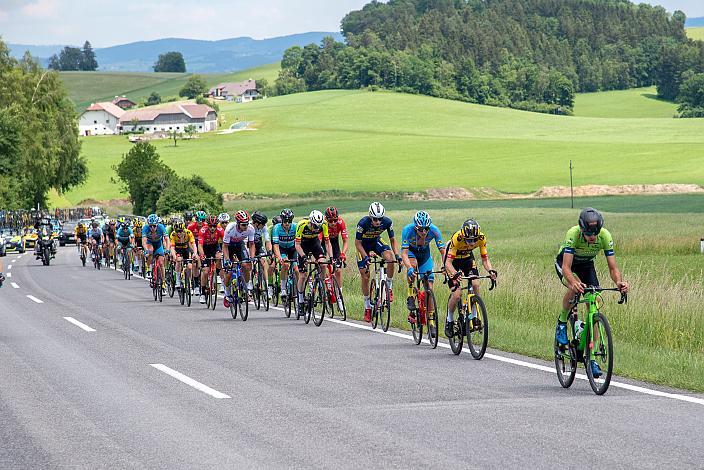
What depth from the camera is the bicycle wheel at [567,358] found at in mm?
11020

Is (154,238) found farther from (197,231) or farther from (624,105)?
(624,105)

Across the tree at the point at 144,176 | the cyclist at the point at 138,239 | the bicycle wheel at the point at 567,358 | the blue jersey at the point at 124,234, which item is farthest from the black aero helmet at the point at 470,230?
the tree at the point at 144,176

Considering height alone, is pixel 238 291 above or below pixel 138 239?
below

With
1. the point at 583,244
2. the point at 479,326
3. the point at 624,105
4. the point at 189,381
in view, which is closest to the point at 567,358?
the point at 583,244

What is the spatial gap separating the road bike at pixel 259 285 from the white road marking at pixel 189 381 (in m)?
7.25

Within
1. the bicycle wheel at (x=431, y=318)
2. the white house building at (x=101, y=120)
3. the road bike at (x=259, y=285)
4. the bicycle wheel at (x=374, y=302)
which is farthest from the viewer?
the white house building at (x=101, y=120)

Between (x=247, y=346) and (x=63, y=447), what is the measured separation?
6.90 meters

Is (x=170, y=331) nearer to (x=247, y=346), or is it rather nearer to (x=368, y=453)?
(x=247, y=346)

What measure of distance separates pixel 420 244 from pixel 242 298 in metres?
5.40

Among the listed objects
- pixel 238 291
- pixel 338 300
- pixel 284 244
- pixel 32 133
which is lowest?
pixel 338 300

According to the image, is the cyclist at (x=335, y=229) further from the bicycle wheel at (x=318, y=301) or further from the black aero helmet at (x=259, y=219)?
the black aero helmet at (x=259, y=219)

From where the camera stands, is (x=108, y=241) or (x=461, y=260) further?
(x=108, y=241)

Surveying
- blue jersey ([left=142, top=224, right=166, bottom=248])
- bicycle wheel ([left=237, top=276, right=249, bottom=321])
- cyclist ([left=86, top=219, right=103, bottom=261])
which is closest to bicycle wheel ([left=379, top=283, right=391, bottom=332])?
bicycle wheel ([left=237, top=276, right=249, bottom=321])

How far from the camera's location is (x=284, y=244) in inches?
780
